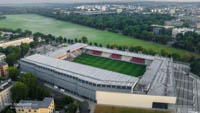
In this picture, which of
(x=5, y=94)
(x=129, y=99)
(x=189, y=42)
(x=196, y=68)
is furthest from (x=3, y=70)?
(x=189, y=42)

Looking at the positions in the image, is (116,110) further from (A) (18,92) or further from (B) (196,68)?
(B) (196,68)

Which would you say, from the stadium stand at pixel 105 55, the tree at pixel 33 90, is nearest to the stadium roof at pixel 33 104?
the tree at pixel 33 90

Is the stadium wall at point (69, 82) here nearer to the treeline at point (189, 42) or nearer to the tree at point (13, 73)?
the tree at point (13, 73)

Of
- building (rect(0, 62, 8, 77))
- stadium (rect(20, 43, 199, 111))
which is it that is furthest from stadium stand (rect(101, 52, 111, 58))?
building (rect(0, 62, 8, 77))

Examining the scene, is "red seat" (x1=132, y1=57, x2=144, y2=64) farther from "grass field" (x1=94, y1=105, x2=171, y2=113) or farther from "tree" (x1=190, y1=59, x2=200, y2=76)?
"grass field" (x1=94, y1=105, x2=171, y2=113)

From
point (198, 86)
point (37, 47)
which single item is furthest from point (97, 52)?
point (198, 86)

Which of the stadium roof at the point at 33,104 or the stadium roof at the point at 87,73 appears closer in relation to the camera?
the stadium roof at the point at 33,104
